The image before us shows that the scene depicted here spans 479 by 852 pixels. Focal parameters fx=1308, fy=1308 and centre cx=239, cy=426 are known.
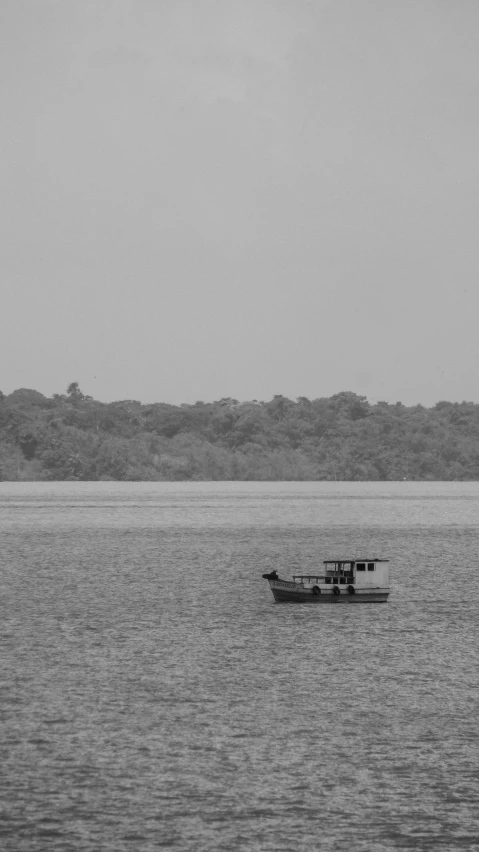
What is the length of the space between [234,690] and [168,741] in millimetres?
9068

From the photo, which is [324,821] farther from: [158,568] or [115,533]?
[115,533]

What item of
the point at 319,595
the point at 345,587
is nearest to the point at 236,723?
the point at 319,595

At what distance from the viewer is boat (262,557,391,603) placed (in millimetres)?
82812

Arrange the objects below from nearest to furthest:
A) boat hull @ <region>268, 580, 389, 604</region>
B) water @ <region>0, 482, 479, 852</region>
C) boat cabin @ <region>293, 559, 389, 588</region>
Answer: water @ <region>0, 482, 479, 852</region>, boat hull @ <region>268, 580, 389, 604</region>, boat cabin @ <region>293, 559, 389, 588</region>

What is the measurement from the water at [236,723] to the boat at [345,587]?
0.85m

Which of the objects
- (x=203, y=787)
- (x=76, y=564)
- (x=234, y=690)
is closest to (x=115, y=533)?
(x=76, y=564)

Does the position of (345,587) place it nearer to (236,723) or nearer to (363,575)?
(363,575)

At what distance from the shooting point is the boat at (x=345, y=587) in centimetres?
8281

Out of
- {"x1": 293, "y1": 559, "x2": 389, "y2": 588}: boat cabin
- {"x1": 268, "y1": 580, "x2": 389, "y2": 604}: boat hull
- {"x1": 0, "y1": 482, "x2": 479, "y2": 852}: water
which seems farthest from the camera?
{"x1": 293, "y1": 559, "x2": 389, "y2": 588}: boat cabin

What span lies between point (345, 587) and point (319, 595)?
1776mm

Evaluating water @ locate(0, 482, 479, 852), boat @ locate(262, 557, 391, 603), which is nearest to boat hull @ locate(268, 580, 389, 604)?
boat @ locate(262, 557, 391, 603)

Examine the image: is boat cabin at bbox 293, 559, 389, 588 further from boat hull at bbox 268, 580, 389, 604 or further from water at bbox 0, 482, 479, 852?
water at bbox 0, 482, 479, 852

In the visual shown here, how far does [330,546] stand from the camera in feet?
490

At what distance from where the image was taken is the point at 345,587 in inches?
3270
